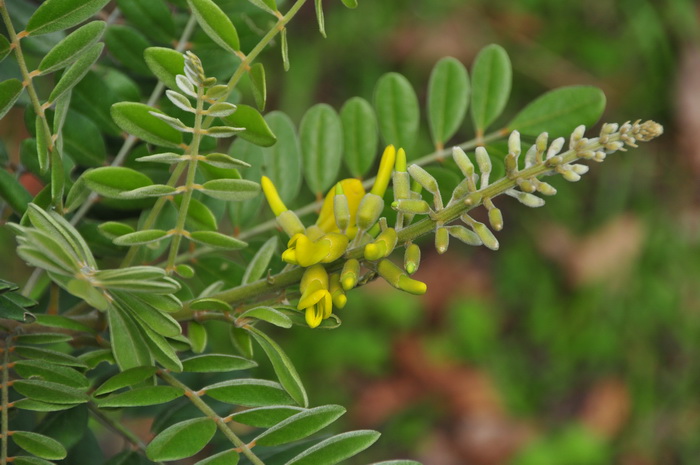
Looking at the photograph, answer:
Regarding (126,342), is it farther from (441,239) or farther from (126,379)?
(441,239)

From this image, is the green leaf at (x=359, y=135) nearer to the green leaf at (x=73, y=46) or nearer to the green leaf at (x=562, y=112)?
the green leaf at (x=562, y=112)

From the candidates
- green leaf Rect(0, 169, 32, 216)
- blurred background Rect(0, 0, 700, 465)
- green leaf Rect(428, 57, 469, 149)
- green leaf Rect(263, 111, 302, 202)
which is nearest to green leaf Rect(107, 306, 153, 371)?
green leaf Rect(0, 169, 32, 216)

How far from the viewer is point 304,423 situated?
53cm

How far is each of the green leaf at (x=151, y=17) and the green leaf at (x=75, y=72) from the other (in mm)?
166

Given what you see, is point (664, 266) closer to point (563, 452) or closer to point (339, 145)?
point (563, 452)

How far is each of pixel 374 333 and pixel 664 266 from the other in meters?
0.82

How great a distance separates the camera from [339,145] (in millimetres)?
748

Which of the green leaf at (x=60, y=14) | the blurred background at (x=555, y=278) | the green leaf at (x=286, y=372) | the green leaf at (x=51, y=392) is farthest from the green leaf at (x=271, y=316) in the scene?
the blurred background at (x=555, y=278)

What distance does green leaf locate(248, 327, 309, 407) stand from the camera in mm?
528

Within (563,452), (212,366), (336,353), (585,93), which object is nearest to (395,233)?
(212,366)

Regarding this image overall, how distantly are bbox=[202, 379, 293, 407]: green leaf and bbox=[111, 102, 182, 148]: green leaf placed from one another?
0.19 meters

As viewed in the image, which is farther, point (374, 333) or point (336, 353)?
point (374, 333)

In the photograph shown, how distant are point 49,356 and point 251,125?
0.23 m

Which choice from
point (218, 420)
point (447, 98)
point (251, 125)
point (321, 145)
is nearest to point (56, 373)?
point (218, 420)
